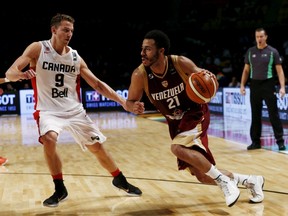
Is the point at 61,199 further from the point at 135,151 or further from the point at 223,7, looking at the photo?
the point at 223,7

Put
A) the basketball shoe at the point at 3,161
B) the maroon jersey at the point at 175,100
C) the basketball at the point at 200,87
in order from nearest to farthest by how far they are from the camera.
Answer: the basketball at the point at 200,87
the maroon jersey at the point at 175,100
the basketball shoe at the point at 3,161

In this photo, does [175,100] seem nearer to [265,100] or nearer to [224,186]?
[224,186]

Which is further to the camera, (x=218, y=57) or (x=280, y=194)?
(x=218, y=57)

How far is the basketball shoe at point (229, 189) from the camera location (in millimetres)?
4172

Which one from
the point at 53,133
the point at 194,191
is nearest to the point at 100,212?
the point at 53,133

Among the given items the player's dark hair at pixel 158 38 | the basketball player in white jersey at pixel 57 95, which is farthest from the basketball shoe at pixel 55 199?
the player's dark hair at pixel 158 38

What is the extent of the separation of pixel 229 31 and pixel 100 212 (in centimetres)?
1847

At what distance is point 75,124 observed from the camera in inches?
192

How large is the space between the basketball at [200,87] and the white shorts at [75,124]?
47.6 inches

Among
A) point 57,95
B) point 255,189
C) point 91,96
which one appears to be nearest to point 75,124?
point 57,95

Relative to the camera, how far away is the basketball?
163 inches

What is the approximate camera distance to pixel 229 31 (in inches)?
862

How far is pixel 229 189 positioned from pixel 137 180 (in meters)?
1.95

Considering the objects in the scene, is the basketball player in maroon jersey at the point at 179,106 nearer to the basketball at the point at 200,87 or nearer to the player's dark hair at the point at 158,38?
the player's dark hair at the point at 158,38
